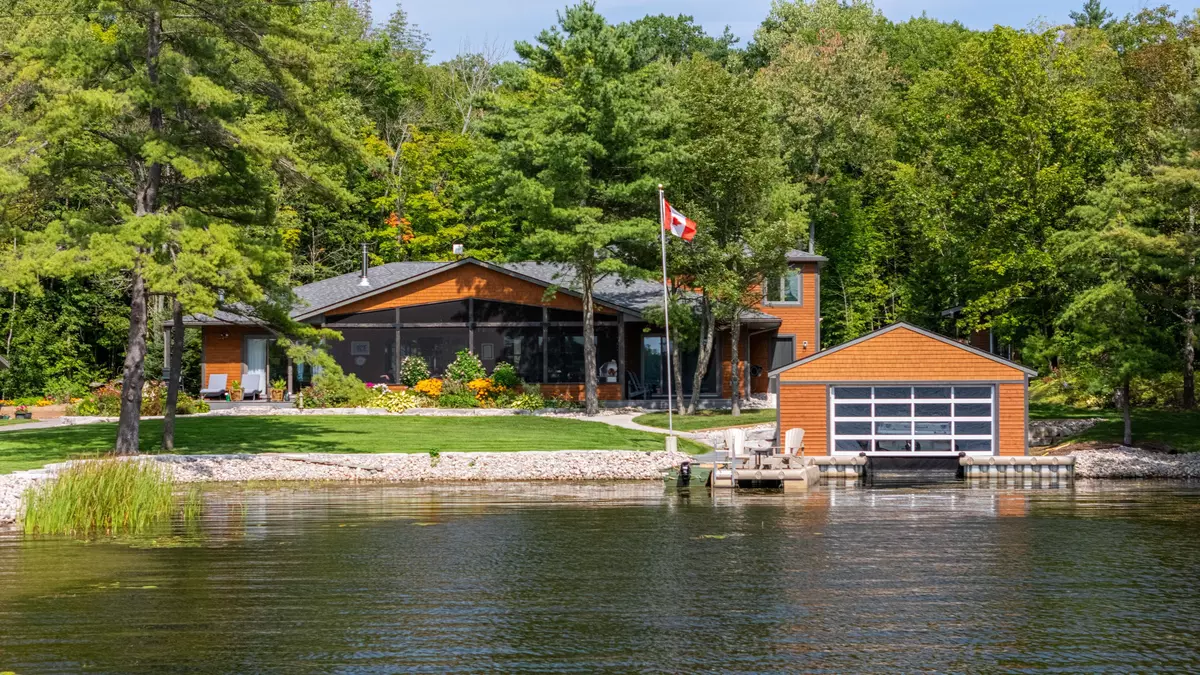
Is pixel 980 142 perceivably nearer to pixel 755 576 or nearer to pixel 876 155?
pixel 876 155

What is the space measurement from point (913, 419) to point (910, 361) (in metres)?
1.45

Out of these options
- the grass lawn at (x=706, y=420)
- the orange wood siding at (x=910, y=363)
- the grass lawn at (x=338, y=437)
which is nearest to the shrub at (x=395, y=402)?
the grass lawn at (x=338, y=437)

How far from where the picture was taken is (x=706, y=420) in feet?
128

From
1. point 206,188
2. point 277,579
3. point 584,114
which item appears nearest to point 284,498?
point 206,188

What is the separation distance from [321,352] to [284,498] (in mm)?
3301

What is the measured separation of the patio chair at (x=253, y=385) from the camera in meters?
45.3

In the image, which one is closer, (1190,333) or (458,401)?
(1190,333)

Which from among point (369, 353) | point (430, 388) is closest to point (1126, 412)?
point (430, 388)

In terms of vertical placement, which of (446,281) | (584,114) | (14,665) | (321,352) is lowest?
(14,665)

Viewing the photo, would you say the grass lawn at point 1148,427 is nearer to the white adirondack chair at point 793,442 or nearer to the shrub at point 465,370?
the white adirondack chair at point 793,442

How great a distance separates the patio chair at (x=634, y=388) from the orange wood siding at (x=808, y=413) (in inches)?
514

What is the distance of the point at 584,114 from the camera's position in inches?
1566

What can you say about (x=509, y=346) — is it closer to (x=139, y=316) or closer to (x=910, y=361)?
(x=910, y=361)

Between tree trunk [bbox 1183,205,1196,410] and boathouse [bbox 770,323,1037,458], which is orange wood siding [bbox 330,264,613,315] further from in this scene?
tree trunk [bbox 1183,205,1196,410]
